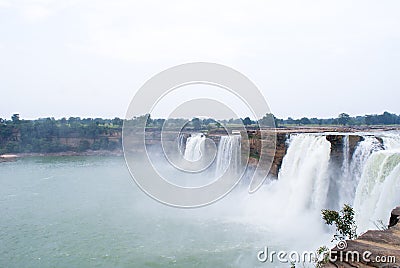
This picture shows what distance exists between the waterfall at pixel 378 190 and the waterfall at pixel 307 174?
194cm

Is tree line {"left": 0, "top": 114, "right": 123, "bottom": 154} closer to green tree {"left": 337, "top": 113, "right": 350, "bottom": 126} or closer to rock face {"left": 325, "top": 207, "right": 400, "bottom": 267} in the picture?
green tree {"left": 337, "top": 113, "right": 350, "bottom": 126}

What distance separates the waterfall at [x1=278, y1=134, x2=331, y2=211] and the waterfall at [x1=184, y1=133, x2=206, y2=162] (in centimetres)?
725

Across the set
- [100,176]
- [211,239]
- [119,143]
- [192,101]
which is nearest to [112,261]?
[211,239]

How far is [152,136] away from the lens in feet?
92.1

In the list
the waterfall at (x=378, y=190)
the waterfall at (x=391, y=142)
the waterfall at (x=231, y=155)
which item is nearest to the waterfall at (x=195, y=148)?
the waterfall at (x=231, y=155)

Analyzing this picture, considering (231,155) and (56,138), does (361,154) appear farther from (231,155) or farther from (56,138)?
(56,138)

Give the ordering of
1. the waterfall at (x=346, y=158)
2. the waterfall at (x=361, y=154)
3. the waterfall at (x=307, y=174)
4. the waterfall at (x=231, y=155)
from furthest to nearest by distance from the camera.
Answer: the waterfall at (x=231, y=155), the waterfall at (x=307, y=174), the waterfall at (x=346, y=158), the waterfall at (x=361, y=154)

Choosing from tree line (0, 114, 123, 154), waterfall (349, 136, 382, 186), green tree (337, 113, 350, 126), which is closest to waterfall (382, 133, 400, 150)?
waterfall (349, 136, 382, 186)

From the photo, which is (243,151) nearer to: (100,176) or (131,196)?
(131,196)

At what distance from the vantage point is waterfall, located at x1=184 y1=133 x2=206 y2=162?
60.7ft

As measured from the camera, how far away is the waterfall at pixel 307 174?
9.96 m

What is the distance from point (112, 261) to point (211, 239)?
2.51m

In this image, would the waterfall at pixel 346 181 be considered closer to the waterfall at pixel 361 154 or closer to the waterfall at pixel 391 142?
the waterfall at pixel 361 154

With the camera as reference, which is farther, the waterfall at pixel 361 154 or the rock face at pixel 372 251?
the waterfall at pixel 361 154
